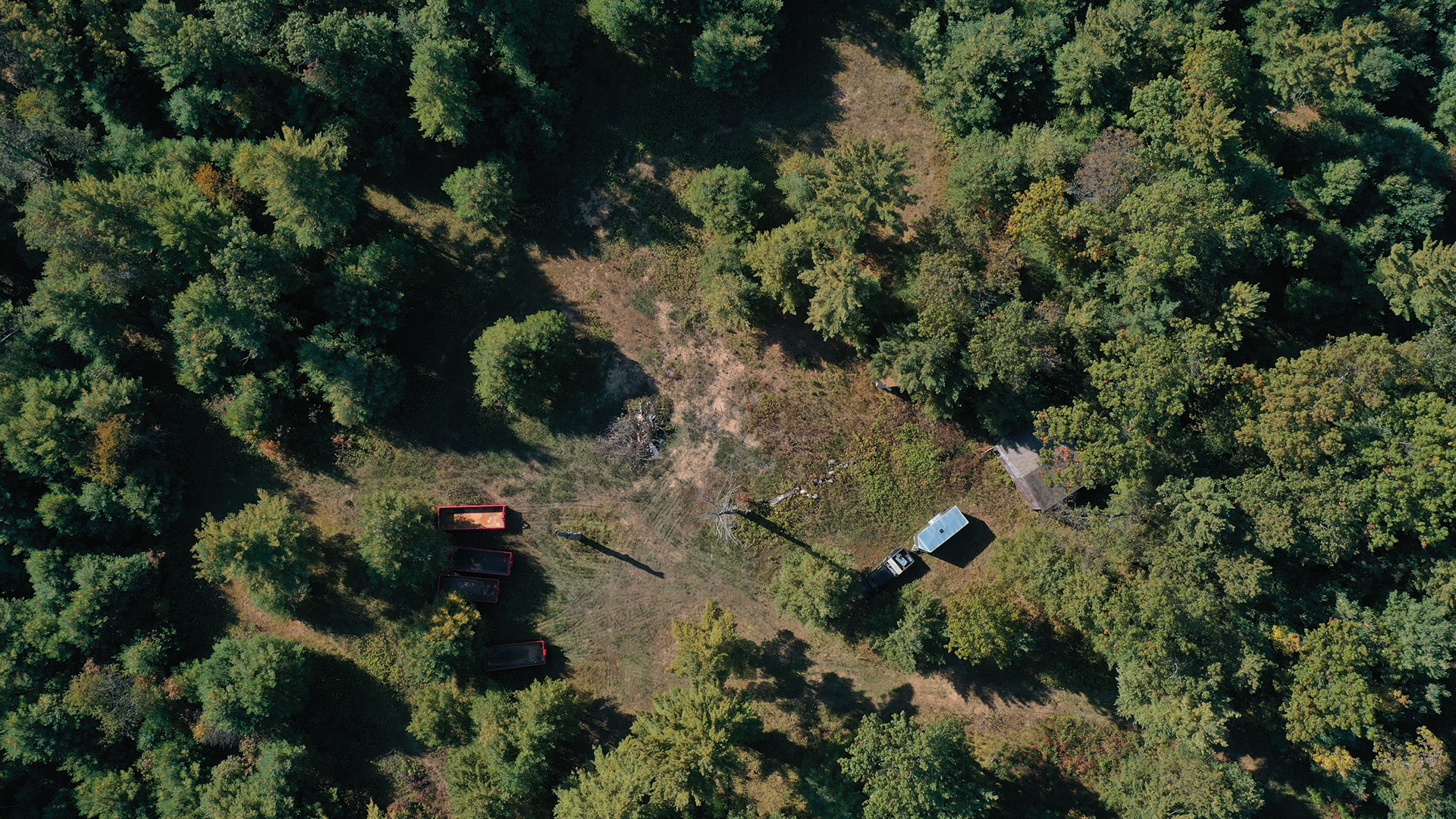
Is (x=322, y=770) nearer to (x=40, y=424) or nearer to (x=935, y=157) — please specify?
(x=40, y=424)

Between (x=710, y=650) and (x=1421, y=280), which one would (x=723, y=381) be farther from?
(x=1421, y=280)

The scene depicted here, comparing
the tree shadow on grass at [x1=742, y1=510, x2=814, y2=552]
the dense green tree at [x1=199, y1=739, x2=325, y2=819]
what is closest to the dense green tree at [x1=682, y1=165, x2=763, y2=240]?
the tree shadow on grass at [x1=742, y1=510, x2=814, y2=552]

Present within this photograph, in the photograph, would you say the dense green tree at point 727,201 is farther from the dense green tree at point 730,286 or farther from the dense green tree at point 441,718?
the dense green tree at point 441,718

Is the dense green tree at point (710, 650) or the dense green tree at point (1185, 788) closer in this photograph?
the dense green tree at point (1185, 788)

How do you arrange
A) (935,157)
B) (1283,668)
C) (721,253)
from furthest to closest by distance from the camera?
(935,157), (721,253), (1283,668)

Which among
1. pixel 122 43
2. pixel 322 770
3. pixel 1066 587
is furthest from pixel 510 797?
pixel 122 43

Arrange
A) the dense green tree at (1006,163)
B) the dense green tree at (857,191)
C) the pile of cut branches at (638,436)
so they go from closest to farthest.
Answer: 1. the dense green tree at (857,191)
2. the dense green tree at (1006,163)
3. the pile of cut branches at (638,436)

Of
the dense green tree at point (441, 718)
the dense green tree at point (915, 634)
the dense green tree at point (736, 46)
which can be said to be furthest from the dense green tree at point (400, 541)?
the dense green tree at point (736, 46)
